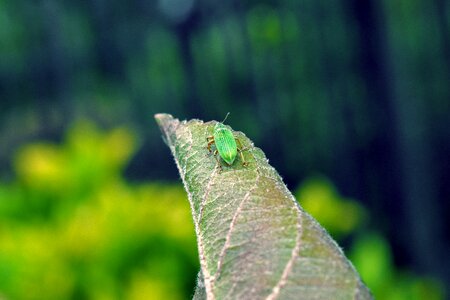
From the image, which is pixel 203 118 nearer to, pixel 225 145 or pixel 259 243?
pixel 225 145

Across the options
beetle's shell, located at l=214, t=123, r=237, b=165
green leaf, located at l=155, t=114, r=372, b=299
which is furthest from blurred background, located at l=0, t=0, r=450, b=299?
green leaf, located at l=155, t=114, r=372, b=299

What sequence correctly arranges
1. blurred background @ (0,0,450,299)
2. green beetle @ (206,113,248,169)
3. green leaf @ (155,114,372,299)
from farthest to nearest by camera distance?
blurred background @ (0,0,450,299)
green beetle @ (206,113,248,169)
green leaf @ (155,114,372,299)

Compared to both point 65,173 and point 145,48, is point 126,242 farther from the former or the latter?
point 145,48

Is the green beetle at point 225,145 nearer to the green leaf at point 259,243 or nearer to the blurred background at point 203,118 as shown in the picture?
the green leaf at point 259,243

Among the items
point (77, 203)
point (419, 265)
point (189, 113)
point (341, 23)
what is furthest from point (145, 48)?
point (419, 265)

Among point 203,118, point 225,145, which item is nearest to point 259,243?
point 225,145

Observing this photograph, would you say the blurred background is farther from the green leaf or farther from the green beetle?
the green leaf
